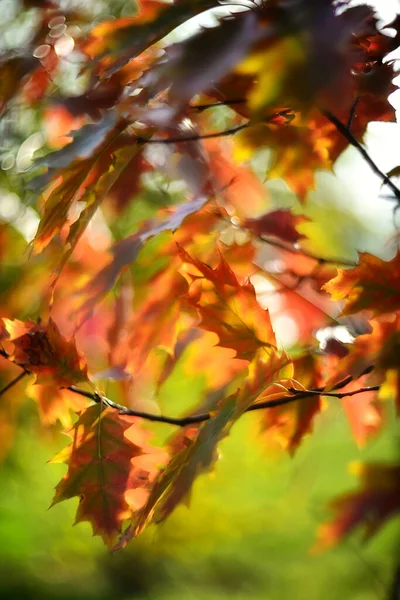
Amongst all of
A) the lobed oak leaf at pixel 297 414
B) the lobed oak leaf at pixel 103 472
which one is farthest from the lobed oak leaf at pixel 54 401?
the lobed oak leaf at pixel 297 414

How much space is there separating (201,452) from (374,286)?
21cm

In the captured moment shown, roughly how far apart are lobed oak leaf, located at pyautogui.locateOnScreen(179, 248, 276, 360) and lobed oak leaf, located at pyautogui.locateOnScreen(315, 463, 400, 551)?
0.17 metres

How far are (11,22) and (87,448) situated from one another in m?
0.96

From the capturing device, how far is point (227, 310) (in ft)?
2.05

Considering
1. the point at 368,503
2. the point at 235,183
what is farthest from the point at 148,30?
the point at 235,183

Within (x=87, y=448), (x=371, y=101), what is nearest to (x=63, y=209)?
(x=87, y=448)

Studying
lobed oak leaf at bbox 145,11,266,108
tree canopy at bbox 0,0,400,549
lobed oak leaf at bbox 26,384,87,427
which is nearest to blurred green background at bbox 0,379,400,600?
tree canopy at bbox 0,0,400,549

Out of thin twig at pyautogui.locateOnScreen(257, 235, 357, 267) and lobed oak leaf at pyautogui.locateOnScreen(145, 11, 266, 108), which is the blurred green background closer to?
thin twig at pyautogui.locateOnScreen(257, 235, 357, 267)

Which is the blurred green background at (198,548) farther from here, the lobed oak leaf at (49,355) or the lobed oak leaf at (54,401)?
the lobed oak leaf at (49,355)

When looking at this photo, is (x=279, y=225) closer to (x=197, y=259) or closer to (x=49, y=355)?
(x=197, y=259)

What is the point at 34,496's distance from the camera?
258 cm

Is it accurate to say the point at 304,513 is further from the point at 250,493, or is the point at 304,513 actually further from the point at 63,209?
the point at 63,209

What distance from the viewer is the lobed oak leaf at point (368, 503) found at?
2.11 feet

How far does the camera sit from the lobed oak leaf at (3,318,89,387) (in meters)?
0.64
